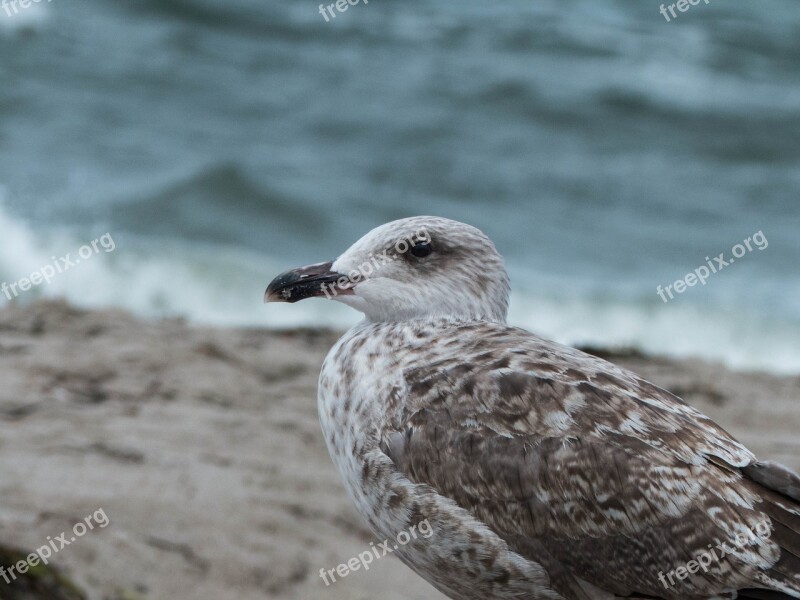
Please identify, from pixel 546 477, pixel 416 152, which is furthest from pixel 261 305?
pixel 546 477

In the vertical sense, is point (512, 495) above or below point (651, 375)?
above

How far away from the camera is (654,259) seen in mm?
11469

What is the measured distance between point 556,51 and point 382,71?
234 centimetres

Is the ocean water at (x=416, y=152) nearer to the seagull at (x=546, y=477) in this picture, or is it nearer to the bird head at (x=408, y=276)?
the bird head at (x=408, y=276)

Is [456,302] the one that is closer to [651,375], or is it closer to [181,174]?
[651,375]

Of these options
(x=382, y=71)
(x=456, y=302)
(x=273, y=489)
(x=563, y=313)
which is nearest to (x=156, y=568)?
(x=273, y=489)

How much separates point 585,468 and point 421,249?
104cm

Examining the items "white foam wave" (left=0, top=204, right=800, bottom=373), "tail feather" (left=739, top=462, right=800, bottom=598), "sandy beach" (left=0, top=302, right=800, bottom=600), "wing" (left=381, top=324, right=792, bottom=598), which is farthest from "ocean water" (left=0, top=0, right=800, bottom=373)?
"tail feather" (left=739, top=462, right=800, bottom=598)

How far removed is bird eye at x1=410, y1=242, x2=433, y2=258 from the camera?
408 centimetres

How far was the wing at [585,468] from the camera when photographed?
332 cm

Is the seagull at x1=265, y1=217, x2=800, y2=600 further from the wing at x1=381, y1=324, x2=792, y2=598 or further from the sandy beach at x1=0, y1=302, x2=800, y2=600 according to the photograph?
the sandy beach at x1=0, y1=302, x2=800, y2=600

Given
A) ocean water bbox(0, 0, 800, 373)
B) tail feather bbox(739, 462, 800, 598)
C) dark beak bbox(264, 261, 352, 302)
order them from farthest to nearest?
ocean water bbox(0, 0, 800, 373) → dark beak bbox(264, 261, 352, 302) → tail feather bbox(739, 462, 800, 598)

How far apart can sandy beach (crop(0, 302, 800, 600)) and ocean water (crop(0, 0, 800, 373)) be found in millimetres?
2244

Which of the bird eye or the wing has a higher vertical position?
the bird eye
